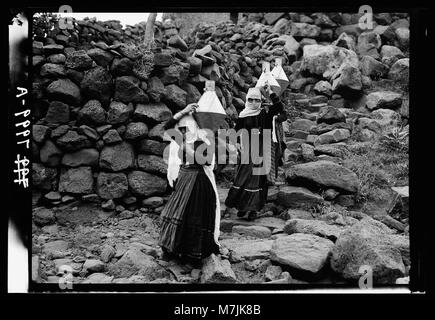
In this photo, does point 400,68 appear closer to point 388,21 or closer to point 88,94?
point 388,21

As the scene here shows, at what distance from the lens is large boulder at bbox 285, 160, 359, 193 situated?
579 cm

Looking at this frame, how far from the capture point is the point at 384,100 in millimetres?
7211

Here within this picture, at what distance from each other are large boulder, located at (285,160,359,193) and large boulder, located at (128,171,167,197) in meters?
2.07

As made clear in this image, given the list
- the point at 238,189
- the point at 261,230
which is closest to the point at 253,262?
the point at 261,230

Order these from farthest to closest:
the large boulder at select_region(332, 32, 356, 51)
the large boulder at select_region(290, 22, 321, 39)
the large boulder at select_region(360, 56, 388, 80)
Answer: the large boulder at select_region(290, 22, 321, 39), the large boulder at select_region(332, 32, 356, 51), the large boulder at select_region(360, 56, 388, 80)

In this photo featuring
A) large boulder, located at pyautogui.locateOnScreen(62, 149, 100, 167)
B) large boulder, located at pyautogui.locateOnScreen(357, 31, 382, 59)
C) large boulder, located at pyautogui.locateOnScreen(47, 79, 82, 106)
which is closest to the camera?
large boulder, located at pyautogui.locateOnScreen(47, 79, 82, 106)

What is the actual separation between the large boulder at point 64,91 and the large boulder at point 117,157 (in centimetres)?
82

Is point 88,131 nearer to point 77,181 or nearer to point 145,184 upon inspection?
point 77,181

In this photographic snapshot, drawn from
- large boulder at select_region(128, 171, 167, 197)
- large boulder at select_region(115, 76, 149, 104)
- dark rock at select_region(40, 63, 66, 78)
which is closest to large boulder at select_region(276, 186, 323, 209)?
large boulder at select_region(128, 171, 167, 197)

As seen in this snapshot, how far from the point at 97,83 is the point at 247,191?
268cm

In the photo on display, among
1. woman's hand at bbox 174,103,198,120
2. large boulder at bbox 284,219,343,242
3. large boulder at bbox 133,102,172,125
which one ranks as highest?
large boulder at bbox 133,102,172,125

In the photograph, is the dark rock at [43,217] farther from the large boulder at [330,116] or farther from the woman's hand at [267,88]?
the large boulder at [330,116]

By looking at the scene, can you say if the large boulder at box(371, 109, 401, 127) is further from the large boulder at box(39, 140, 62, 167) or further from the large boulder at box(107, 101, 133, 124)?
the large boulder at box(39, 140, 62, 167)

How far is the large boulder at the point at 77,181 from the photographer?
548 cm
